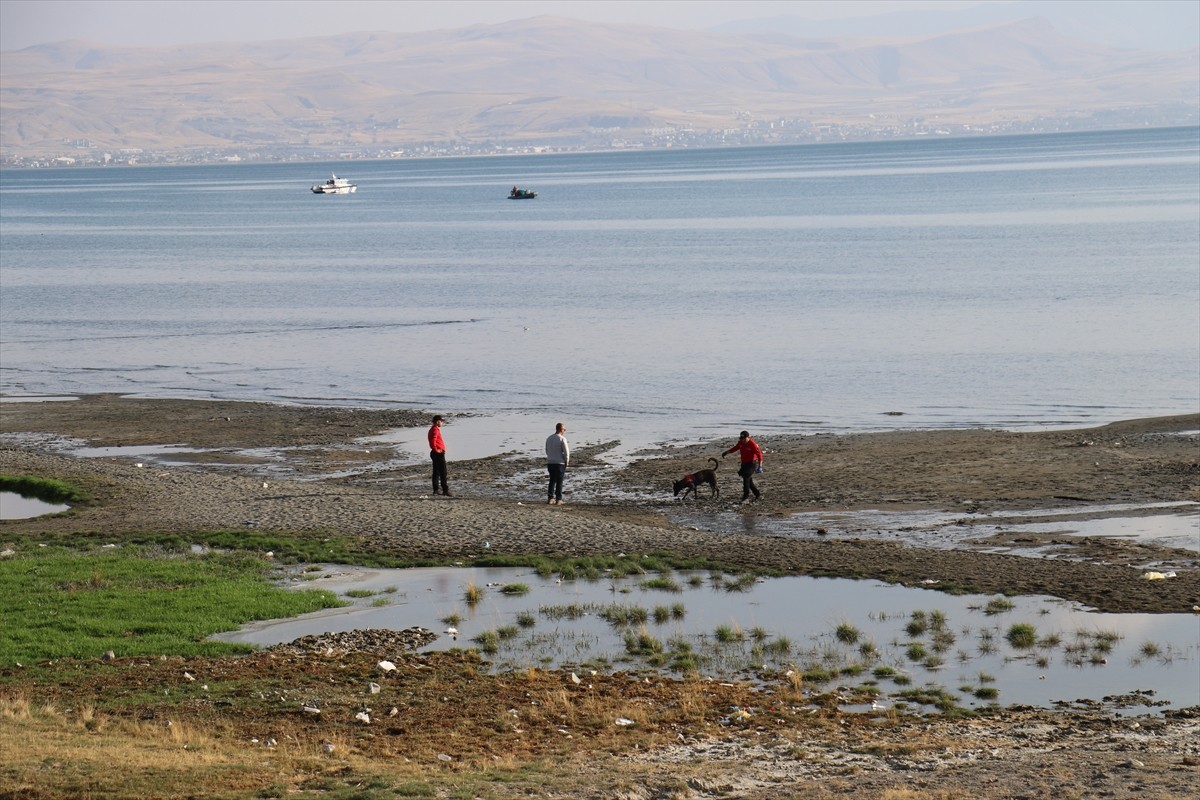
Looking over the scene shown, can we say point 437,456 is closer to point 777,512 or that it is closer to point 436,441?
point 436,441

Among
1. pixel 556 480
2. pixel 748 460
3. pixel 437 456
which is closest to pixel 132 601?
pixel 437 456

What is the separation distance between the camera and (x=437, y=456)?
28844 millimetres

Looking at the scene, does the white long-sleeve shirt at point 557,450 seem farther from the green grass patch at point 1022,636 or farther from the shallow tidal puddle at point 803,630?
the green grass patch at point 1022,636

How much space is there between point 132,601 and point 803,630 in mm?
8872

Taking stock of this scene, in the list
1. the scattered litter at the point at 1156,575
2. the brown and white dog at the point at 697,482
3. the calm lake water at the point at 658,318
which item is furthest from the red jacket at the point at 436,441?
the scattered litter at the point at 1156,575

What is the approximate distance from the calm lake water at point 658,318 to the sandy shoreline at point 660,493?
475 centimetres

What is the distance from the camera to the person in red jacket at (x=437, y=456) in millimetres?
28656

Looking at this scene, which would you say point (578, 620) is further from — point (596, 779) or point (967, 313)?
point (967, 313)

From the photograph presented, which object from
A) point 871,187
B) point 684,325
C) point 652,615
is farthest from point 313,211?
point 652,615

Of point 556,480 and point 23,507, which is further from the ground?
point 556,480

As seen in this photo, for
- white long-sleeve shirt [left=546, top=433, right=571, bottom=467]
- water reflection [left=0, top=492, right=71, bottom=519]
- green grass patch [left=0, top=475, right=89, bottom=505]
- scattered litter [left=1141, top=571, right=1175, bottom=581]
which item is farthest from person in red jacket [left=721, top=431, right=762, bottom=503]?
water reflection [left=0, top=492, right=71, bottom=519]

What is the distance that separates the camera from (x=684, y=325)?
6262 centimetres

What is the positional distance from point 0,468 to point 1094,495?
869 inches

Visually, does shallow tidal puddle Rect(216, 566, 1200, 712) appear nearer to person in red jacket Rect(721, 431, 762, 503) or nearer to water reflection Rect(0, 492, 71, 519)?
person in red jacket Rect(721, 431, 762, 503)
